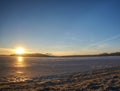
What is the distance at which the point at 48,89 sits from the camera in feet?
48.7

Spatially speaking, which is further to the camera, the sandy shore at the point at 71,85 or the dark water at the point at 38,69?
the dark water at the point at 38,69

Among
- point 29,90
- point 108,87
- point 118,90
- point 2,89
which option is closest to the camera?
point 118,90

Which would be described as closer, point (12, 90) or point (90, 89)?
point (90, 89)

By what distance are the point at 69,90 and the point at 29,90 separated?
347 centimetres

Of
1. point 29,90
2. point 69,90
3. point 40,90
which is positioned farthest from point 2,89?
point 69,90

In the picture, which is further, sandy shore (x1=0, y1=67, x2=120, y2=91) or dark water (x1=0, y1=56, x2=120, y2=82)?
dark water (x1=0, y1=56, x2=120, y2=82)

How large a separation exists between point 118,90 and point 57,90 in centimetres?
483

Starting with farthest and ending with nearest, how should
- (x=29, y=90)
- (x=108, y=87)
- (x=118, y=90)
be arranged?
(x=29, y=90) → (x=108, y=87) → (x=118, y=90)

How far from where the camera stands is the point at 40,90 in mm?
14602

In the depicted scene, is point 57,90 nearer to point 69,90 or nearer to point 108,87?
point 69,90

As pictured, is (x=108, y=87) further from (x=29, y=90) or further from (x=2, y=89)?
(x=2, y=89)

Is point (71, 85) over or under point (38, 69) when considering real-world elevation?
under

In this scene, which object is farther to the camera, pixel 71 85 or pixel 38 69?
pixel 38 69

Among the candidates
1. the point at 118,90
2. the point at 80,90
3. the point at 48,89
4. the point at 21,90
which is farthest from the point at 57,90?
the point at 118,90
